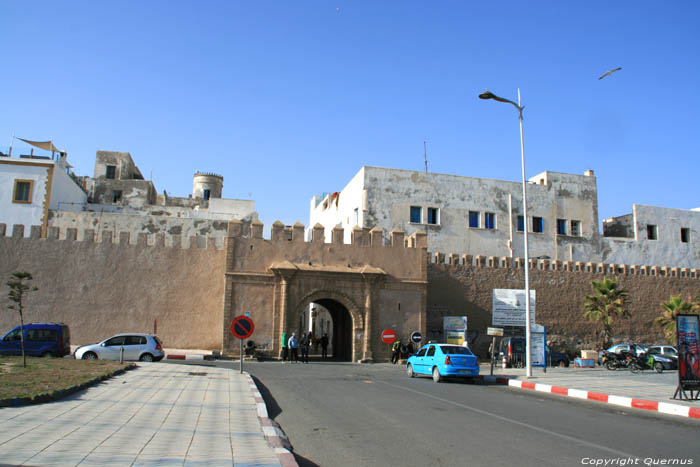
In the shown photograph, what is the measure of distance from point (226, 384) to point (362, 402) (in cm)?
372

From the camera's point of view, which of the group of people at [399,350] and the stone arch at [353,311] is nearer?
the group of people at [399,350]

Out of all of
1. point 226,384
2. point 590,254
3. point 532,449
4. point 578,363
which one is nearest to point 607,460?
point 532,449

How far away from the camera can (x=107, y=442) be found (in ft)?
21.7

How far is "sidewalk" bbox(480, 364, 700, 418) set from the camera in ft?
39.8

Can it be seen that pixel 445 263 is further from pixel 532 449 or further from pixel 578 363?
pixel 532 449

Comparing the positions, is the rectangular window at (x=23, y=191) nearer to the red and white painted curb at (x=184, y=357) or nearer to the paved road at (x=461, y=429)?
the red and white painted curb at (x=184, y=357)

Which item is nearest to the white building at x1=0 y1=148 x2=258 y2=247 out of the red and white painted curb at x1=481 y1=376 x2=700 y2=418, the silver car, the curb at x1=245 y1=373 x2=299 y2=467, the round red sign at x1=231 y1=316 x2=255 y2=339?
the silver car

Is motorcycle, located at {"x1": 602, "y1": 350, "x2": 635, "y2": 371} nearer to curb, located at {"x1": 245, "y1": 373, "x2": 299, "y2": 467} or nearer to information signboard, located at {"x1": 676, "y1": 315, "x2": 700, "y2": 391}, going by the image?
information signboard, located at {"x1": 676, "y1": 315, "x2": 700, "y2": 391}

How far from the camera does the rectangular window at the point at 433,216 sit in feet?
123

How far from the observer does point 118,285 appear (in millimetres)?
27344

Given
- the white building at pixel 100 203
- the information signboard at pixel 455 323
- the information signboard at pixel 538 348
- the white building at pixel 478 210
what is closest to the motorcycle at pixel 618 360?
the information signboard at pixel 538 348

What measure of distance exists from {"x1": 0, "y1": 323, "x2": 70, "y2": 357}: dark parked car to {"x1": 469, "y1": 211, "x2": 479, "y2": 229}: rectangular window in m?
25.7

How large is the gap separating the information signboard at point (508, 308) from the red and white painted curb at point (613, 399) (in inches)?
457

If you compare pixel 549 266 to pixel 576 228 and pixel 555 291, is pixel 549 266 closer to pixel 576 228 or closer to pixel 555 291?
pixel 555 291
